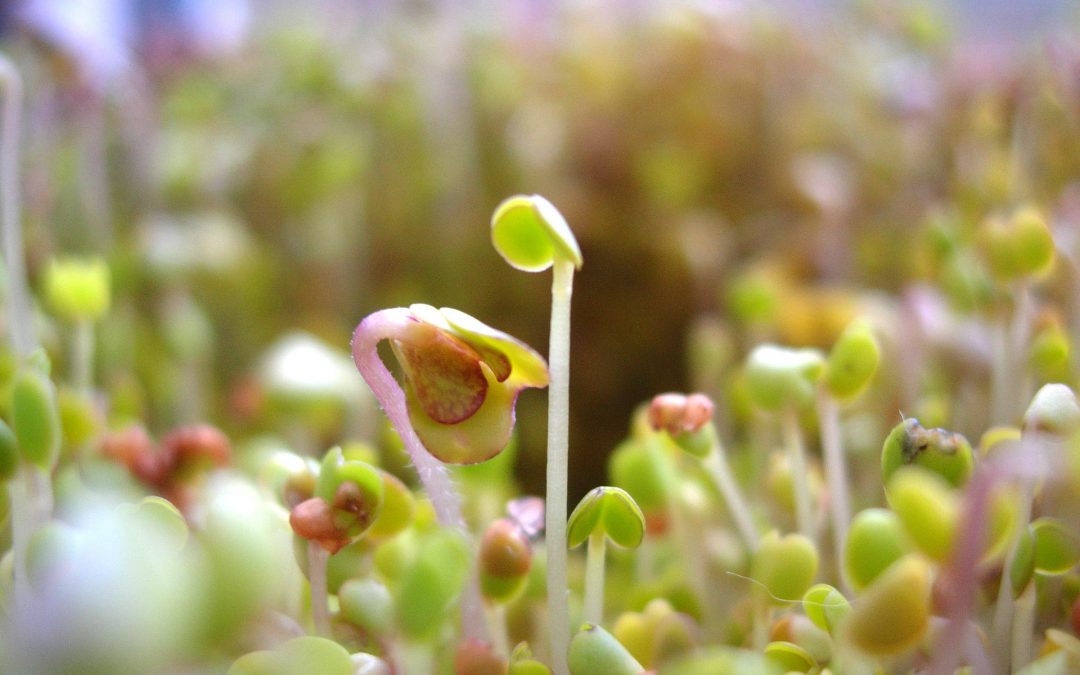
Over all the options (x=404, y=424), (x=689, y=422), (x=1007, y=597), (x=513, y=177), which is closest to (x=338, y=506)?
(x=404, y=424)

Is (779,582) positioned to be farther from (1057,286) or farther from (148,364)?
(148,364)

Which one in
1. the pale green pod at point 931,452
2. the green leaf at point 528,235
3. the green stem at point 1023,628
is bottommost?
the green stem at point 1023,628

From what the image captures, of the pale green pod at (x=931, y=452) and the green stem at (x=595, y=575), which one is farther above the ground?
the pale green pod at (x=931, y=452)

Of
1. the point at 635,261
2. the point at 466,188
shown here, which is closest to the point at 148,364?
the point at 466,188

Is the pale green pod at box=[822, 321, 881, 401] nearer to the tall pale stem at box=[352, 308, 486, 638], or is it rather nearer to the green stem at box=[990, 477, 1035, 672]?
the green stem at box=[990, 477, 1035, 672]

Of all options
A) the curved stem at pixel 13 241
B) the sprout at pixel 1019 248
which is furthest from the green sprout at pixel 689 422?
the curved stem at pixel 13 241

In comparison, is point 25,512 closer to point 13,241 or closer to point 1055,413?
point 13,241

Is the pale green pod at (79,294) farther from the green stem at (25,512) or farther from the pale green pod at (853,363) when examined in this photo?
the pale green pod at (853,363)
